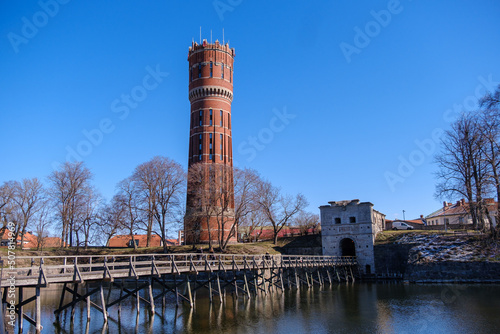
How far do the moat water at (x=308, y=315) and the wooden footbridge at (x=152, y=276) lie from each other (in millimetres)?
895

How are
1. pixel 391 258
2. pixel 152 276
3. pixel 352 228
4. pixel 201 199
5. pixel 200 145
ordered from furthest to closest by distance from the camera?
pixel 200 145, pixel 352 228, pixel 201 199, pixel 391 258, pixel 152 276

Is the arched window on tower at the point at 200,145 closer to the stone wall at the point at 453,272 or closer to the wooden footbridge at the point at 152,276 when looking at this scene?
the wooden footbridge at the point at 152,276

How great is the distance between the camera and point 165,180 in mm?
48312

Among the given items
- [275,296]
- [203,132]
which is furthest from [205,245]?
[275,296]

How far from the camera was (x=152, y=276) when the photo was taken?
22391 millimetres

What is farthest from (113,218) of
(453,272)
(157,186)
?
(453,272)

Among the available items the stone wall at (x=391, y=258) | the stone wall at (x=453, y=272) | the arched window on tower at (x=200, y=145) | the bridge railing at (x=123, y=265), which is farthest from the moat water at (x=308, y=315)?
the arched window on tower at (x=200, y=145)

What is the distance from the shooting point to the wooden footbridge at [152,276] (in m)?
16.7

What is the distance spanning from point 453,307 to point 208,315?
46.5ft

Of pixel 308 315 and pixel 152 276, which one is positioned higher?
pixel 152 276

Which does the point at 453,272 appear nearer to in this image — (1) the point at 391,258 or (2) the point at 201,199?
(1) the point at 391,258

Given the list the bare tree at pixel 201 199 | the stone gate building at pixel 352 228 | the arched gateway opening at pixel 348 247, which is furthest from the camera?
the arched gateway opening at pixel 348 247

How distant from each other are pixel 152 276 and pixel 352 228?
30705mm

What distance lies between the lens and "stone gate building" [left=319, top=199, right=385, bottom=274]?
46062 millimetres
